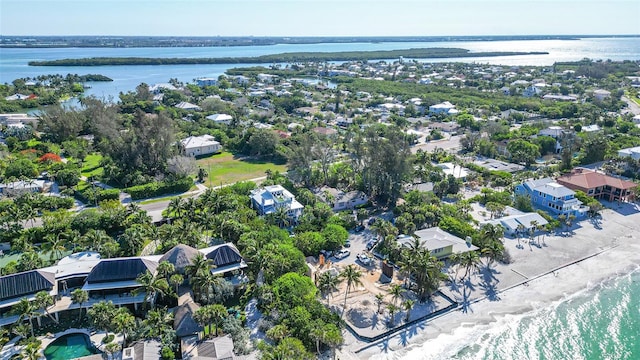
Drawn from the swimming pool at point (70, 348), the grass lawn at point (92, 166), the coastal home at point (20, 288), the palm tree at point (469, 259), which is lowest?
the swimming pool at point (70, 348)

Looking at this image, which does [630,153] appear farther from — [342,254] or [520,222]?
[342,254]

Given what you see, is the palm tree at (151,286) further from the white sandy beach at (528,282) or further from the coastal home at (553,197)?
the coastal home at (553,197)

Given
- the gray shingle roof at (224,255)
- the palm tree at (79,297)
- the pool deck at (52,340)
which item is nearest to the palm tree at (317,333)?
the gray shingle roof at (224,255)

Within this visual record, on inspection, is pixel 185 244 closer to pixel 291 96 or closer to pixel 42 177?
pixel 42 177

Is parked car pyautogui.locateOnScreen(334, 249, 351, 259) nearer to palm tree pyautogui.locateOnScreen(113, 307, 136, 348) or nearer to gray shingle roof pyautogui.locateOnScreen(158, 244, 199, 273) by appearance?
gray shingle roof pyautogui.locateOnScreen(158, 244, 199, 273)

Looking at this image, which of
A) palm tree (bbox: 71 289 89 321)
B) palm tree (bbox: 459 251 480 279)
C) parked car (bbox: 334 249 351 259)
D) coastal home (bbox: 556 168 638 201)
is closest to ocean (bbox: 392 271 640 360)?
palm tree (bbox: 459 251 480 279)

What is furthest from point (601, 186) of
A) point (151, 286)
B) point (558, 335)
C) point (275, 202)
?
point (151, 286)
